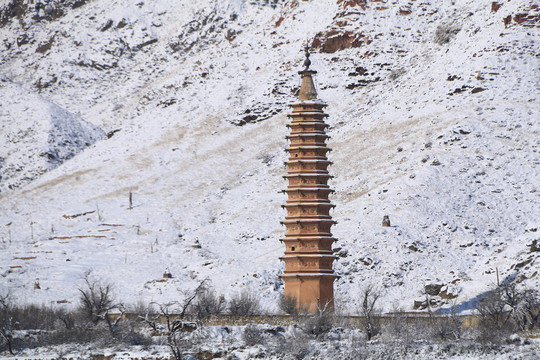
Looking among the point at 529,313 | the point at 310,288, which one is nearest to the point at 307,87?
the point at 310,288

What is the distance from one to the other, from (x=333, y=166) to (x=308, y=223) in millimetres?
54741

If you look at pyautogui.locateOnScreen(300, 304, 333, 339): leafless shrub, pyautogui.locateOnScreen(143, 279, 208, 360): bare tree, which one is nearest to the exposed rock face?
pyautogui.locateOnScreen(143, 279, 208, 360): bare tree

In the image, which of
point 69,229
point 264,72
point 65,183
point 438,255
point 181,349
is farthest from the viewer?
point 264,72

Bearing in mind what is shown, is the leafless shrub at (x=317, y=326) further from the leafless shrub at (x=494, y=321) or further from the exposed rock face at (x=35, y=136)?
the exposed rock face at (x=35, y=136)

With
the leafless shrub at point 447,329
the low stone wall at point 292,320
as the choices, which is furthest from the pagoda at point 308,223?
the leafless shrub at point 447,329

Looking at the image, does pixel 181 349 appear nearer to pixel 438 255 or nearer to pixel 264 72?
pixel 438 255

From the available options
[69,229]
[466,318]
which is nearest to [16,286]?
[69,229]

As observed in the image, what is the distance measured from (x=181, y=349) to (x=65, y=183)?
9212 cm

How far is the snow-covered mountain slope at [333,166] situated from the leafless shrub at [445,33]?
11.6 inches

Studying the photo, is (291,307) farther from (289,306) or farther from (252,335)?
(252,335)

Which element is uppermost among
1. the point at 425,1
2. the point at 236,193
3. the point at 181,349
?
the point at 425,1

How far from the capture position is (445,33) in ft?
532

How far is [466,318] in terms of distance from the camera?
65.6 meters

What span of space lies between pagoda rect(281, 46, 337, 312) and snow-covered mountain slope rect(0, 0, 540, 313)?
34.3 ft
